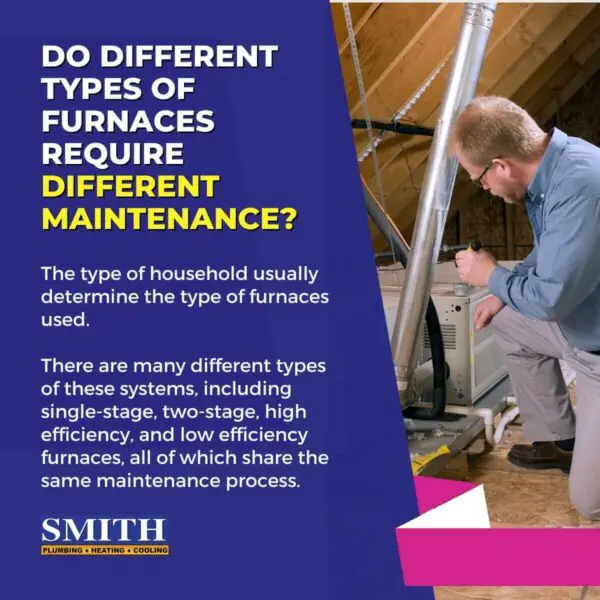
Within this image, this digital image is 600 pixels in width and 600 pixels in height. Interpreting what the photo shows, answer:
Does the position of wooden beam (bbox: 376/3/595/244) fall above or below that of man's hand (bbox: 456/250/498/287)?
above

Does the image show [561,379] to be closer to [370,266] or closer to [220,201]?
[370,266]

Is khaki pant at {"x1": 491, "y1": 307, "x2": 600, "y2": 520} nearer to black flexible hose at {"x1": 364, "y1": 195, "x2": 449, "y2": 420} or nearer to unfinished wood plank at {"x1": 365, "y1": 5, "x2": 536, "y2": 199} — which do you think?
black flexible hose at {"x1": 364, "y1": 195, "x2": 449, "y2": 420}

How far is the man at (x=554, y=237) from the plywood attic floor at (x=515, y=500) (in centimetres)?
11

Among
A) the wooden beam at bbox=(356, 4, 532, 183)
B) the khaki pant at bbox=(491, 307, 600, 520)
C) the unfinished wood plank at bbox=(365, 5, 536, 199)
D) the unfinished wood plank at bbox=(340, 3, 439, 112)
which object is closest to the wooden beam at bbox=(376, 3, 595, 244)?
the unfinished wood plank at bbox=(365, 5, 536, 199)

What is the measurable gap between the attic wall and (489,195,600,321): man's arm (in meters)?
4.22

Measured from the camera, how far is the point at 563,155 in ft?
6.75

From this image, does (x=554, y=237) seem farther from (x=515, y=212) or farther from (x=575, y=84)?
(x=515, y=212)

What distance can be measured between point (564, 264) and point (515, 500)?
2.53ft

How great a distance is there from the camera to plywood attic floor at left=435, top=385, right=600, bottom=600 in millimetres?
1897

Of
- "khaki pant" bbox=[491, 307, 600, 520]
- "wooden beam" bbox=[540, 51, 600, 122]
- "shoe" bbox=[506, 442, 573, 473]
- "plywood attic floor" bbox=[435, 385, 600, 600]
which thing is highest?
"wooden beam" bbox=[540, 51, 600, 122]

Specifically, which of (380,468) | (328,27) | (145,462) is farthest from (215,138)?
(380,468)

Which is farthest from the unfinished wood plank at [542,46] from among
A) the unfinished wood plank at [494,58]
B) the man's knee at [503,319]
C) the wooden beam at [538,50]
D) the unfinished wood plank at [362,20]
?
the man's knee at [503,319]

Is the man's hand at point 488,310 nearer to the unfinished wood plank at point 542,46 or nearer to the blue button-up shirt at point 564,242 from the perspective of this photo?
the blue button-up shirt at point 564,242

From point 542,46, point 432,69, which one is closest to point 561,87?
point 542,46
